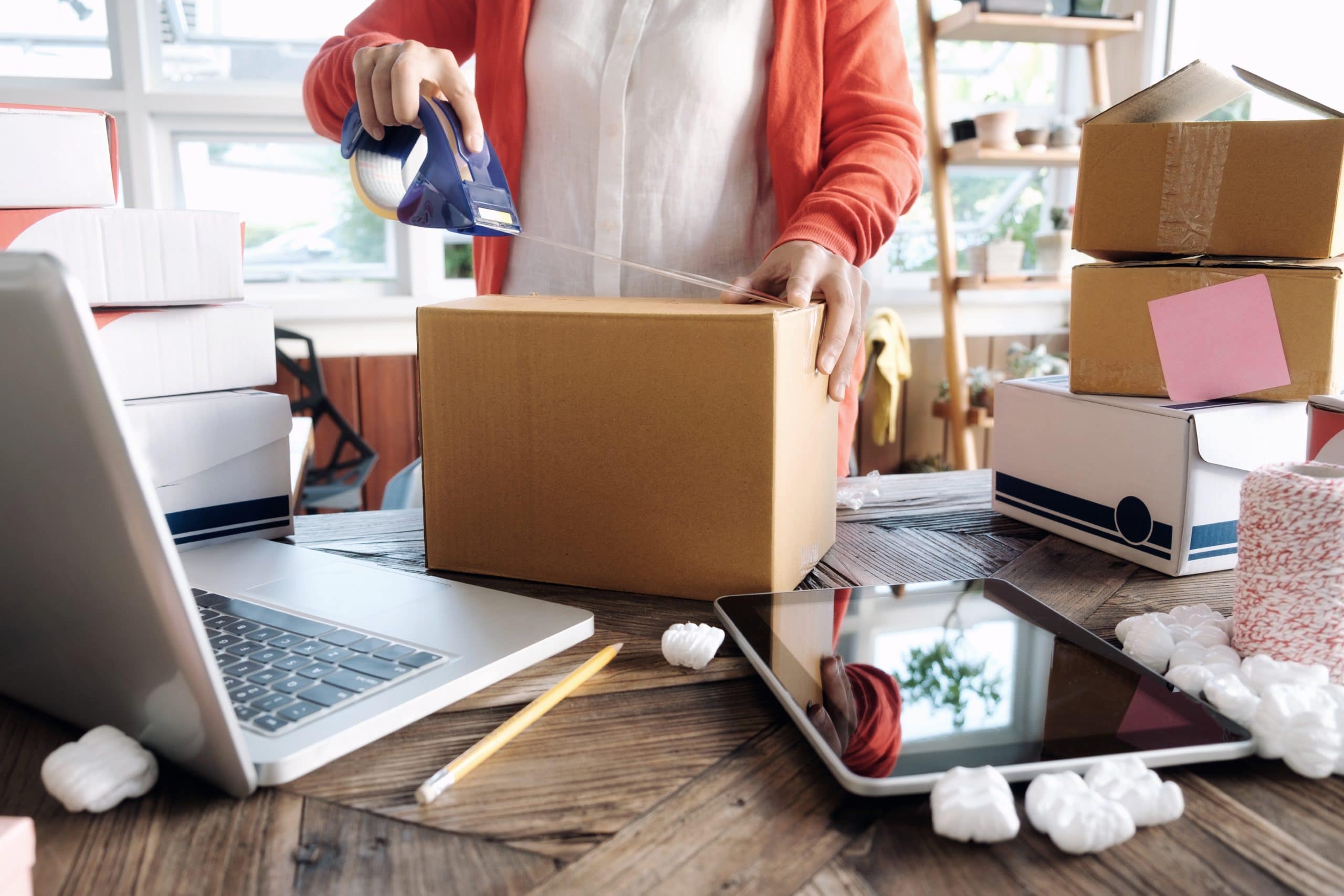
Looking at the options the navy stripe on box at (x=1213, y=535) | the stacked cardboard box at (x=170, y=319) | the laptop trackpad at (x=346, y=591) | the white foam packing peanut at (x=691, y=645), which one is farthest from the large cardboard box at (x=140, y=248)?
the navy stripe on box at (x=1213, y=535)

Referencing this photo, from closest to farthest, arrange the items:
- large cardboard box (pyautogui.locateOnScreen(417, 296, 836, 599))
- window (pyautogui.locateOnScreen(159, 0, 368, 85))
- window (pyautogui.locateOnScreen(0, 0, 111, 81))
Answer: large cardboard box (pyautogui.locateOnScreen(417, 296, 836, 599)) < window (pyautogui.locateOnScreen(0, 0, 111, 81)) < window (pyautogui.locateOnScreen(159, 0, 368, 85))

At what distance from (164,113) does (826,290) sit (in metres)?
2.30

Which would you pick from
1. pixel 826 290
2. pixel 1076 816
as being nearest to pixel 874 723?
pixel 1076 816

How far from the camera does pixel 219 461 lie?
814mm

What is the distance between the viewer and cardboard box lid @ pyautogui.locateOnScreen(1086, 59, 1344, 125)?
2.74 ft

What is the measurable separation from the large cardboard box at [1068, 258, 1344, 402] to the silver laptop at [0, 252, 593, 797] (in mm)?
559

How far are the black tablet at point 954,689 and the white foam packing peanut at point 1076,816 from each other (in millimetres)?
18

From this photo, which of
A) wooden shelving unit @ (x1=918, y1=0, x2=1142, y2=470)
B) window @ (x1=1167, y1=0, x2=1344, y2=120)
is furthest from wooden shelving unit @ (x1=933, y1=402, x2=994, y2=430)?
window @ (x1=1167, y1=0, x2=1344, y2=120)

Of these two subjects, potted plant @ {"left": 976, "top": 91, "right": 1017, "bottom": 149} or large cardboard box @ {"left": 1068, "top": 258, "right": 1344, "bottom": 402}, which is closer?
large cardboard box @ {"left": 1068, "top": 258, "right": 1344, "bottom": 402}

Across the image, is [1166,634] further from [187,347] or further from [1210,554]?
Answer: [187,347]

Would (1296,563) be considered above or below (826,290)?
below

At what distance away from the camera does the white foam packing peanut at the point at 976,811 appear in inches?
16.2

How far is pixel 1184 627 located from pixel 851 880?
14.5 inches

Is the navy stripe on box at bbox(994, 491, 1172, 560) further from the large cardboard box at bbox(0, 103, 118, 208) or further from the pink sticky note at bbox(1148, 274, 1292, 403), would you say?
the large cardboard box at bbox(0, 103, 118, 208)
